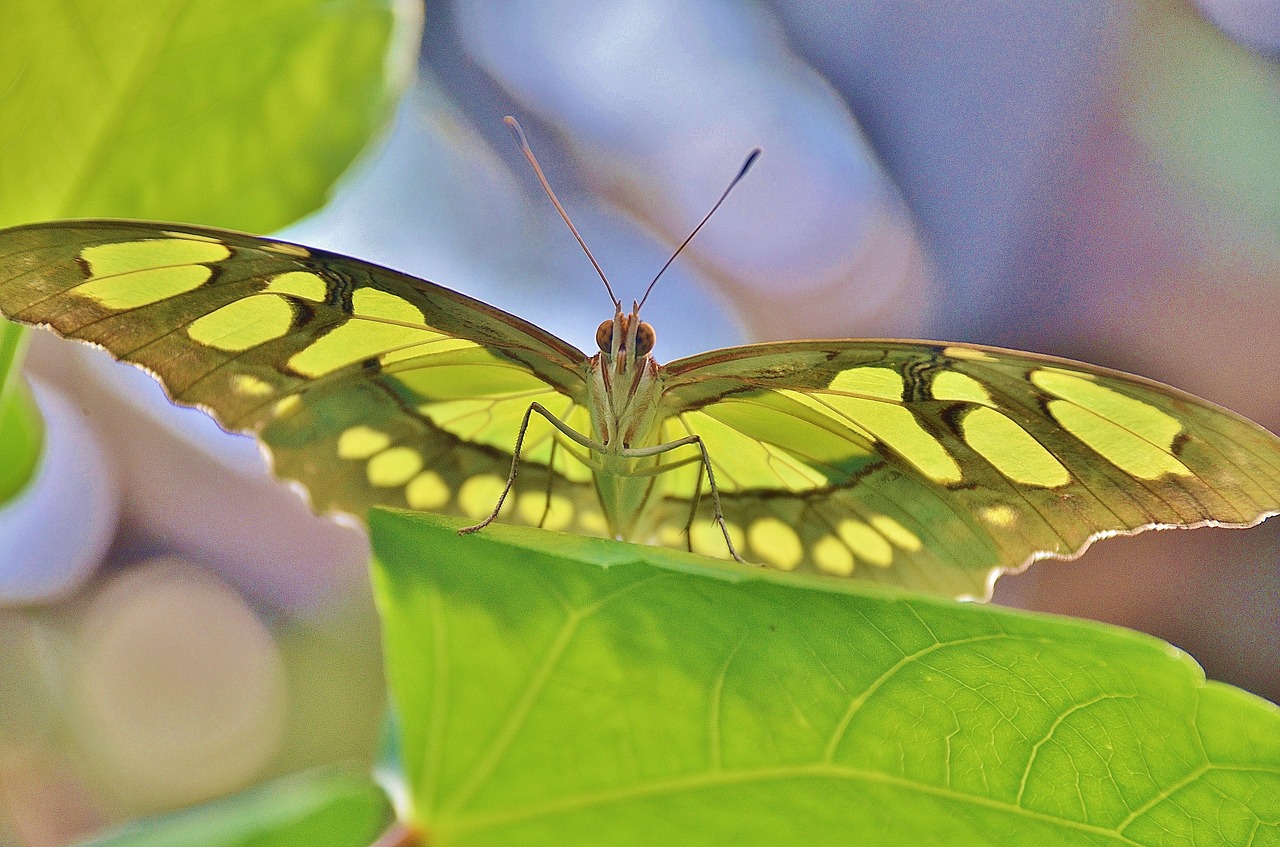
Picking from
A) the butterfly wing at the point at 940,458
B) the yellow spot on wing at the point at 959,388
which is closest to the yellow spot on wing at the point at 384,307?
the butterfly wing at the point at 940,458

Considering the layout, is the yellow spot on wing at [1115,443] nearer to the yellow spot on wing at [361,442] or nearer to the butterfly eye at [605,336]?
the butterfly eye at [605,336]

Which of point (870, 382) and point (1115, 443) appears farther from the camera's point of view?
point (870, 382)

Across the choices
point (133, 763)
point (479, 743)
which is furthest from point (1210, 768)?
point (133, 763)

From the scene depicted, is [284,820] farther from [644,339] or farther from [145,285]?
[644,339]

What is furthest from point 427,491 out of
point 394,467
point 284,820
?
point 284,820

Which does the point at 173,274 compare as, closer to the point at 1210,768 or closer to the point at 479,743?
the point at 479,743
